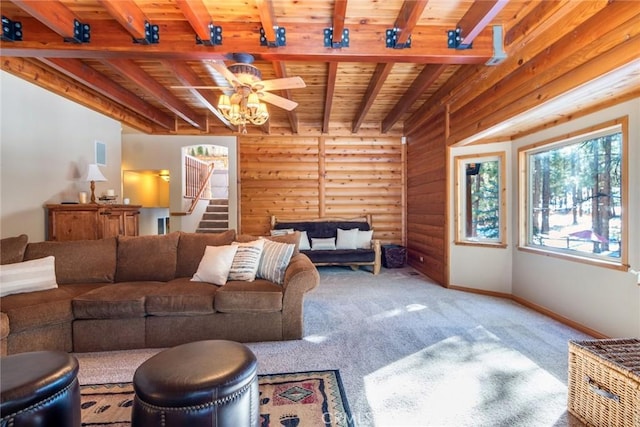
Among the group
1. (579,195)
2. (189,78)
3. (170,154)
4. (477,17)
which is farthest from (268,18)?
(170,154)

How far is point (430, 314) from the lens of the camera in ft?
11.5

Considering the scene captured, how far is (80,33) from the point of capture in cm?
269

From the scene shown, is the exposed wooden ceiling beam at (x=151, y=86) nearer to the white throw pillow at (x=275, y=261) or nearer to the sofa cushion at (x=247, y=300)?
the white throw pillow at (x=275, y=261)

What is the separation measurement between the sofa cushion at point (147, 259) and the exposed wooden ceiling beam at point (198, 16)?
2.11 meters

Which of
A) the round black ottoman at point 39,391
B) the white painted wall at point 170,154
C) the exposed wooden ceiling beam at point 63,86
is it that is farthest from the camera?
the white painted wall at point 170,154

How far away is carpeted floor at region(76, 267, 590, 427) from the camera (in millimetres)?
1870

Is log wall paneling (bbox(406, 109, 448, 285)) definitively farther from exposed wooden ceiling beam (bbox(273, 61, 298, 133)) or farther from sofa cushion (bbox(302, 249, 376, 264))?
exposed wooden ceiling beam (bbox(273, 61, 298, 133))

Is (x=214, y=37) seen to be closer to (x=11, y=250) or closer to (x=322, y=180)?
(x=11, y=250)

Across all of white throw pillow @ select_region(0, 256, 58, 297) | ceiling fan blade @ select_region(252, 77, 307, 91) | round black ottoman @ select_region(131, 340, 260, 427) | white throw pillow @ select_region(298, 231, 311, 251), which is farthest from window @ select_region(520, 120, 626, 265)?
white throw pillow @ select_region(0, 256, 58, 297)

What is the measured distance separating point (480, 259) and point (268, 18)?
4057 millimetres

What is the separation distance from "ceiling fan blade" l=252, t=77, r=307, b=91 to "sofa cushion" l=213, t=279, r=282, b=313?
2021 mm

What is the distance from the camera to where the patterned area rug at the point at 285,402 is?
177cm

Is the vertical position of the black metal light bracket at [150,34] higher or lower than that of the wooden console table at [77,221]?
higher

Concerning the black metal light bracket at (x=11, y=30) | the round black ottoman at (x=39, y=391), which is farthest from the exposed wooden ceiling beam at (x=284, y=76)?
the round black ottoman at (x=39, y=391)
